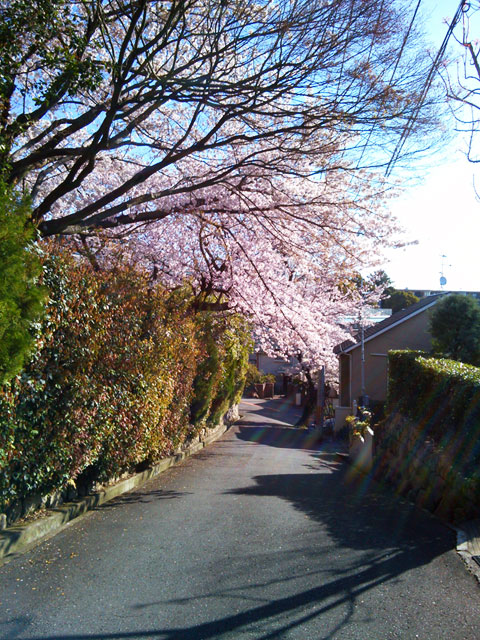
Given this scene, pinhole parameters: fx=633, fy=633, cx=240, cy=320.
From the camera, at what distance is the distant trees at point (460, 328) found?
66.2 ft

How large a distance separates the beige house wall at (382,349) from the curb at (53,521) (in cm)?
1840

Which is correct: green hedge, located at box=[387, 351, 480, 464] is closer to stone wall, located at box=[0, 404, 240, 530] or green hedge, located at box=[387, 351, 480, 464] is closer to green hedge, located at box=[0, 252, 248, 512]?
green hedge, located at box=[0, 252, 248, 512]

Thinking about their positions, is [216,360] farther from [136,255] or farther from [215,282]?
[136,255]

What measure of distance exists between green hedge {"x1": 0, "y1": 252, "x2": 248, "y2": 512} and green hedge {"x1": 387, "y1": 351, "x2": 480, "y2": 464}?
14.0 feet

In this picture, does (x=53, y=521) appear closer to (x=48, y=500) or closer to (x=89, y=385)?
(x=48, y=500)

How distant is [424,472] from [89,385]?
5.42m

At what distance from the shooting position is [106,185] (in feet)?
45.8

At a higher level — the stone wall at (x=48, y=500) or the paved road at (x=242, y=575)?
the stone wall at (x=48, y=500)

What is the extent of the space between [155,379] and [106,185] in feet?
19.1

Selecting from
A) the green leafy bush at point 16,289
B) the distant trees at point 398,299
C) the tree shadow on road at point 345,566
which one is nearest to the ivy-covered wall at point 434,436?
the tree shadow on road at point 345,566

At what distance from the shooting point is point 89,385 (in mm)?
7254

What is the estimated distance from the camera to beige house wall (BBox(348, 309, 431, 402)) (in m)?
27.2

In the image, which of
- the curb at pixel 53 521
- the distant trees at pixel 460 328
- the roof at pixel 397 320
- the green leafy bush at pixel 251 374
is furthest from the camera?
the green leafy bush at pixel 251 374

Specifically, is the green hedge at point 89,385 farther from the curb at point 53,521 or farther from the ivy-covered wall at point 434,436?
the ivy-covered wall at point 434,436
